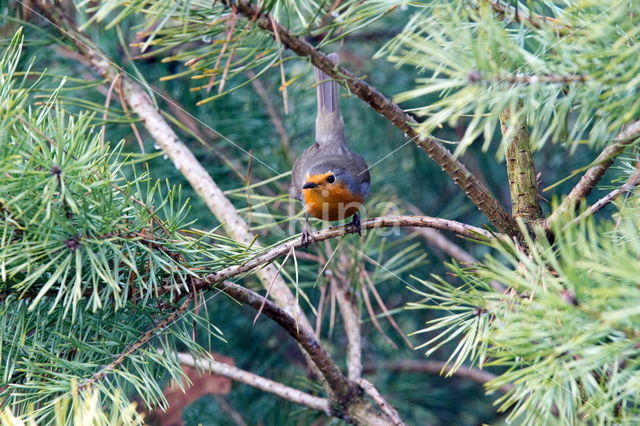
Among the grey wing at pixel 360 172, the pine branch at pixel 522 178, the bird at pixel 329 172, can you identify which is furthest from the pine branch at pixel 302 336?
the grey wing at pixel 360 172

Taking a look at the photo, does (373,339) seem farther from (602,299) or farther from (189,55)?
(602,299)

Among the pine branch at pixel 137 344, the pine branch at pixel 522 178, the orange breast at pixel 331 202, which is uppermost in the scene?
the pine branch at pixel 522 178

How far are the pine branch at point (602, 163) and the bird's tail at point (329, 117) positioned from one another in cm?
213

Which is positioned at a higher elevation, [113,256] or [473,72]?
[473,72]

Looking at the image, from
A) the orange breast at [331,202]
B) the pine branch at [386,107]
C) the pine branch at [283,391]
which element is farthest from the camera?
the orange breast at [331,202]

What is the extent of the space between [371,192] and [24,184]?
2.75 metres

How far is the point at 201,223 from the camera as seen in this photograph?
302 cm

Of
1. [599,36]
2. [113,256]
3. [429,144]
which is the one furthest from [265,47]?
[599,36]

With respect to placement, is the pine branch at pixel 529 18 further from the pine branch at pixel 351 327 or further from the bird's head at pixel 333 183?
the bird's head at pixel 333 183

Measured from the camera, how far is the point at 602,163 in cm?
132

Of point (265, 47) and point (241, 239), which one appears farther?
point (241, 239)

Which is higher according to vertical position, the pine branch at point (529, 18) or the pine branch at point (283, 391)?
the pine branch at point (529, 18)

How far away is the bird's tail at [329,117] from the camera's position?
3.47 metres

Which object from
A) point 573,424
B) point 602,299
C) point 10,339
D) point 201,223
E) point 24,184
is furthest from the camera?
point 201,223
